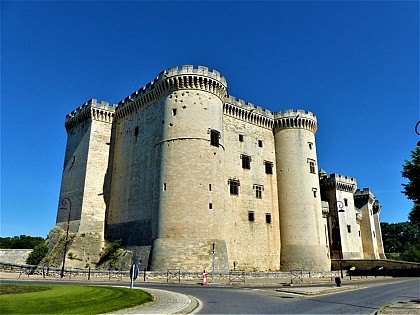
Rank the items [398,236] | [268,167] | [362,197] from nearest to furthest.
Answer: [268,167], [362,197], [398,236]

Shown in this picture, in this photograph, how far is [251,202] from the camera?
4025 centimetres

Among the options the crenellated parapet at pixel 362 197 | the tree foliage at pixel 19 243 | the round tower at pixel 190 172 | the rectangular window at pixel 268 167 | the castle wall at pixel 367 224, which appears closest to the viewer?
the round tower at pixel 190 172

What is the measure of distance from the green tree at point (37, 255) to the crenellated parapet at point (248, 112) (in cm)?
2617

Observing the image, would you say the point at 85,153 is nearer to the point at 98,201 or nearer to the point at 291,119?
the point at 98,201

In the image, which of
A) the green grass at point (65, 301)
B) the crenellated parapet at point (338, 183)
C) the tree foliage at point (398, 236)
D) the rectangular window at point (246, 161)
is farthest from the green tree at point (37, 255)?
the tree foliage at point (398, 236)

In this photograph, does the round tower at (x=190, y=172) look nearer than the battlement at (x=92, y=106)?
Yes

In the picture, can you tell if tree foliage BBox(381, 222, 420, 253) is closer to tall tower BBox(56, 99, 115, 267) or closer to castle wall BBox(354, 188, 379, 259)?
castle wall BBox(354, 188, 379, 259)

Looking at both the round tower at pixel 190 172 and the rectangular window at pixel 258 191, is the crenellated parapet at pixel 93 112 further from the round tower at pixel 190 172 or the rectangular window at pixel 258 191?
the rectangular window at pixel 258 191

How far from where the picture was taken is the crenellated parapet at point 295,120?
4522 centimetres

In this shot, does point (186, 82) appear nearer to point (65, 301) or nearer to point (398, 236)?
point (65, 301)

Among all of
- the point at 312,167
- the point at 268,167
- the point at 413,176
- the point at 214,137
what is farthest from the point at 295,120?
the point at 413,176

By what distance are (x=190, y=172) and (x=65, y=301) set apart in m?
19.9

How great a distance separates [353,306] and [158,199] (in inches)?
844

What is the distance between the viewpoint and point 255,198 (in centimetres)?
4078
